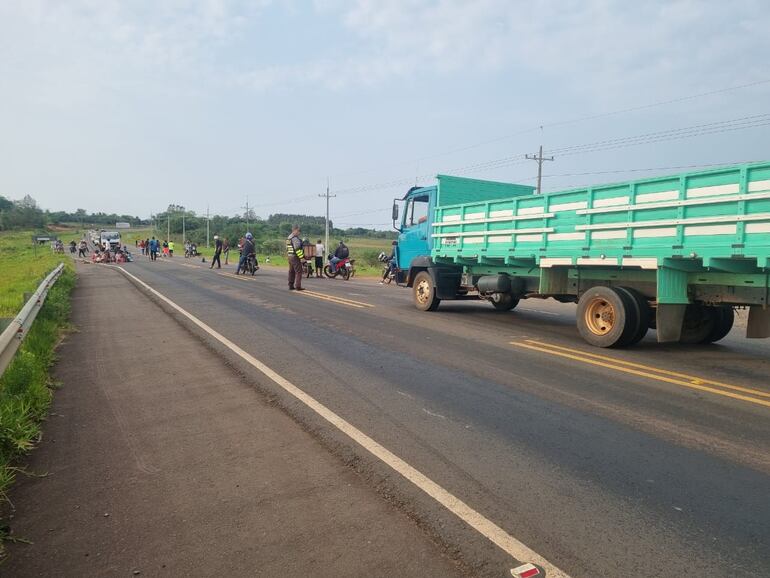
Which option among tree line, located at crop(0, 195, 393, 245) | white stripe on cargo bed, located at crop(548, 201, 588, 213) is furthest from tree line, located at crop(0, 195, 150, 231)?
white stripe on cargo bed, located at crop(548, 201, 588, 213)

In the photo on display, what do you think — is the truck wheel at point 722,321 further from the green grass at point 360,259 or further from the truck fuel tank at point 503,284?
the green grass at point 360,259

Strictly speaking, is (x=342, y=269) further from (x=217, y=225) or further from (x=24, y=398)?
(x=217, y=225)

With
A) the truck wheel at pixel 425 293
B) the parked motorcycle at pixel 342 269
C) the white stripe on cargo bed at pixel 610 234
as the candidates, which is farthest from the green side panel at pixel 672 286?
the parked motorcycle at pixel 342 269

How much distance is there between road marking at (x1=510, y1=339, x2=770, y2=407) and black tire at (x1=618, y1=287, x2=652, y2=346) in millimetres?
946

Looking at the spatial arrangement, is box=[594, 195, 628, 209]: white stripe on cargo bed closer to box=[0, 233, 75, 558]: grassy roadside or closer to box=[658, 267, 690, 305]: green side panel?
box=[658, 267, 690, 305]: green side panel

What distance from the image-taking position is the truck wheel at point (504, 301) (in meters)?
11.4

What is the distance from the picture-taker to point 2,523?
3.21 m

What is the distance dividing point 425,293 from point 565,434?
8567mm

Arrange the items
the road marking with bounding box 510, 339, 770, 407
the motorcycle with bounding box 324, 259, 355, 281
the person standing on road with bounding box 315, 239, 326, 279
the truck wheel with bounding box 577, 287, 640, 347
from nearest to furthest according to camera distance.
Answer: the road marking with bounding box 510, 339, 770, 407
the truck wheel with bounding box 577, 287, 640, 347
the motorcycle with bounding box 324, 259, 355, 281
the person standing on road with bounding box 315, 239, 326, 279

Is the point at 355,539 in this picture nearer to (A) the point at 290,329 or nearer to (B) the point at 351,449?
(B) the point at 351,449

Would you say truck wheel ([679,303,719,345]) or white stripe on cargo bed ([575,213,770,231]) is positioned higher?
white stripe on cargo bed ([575,213,770,231])

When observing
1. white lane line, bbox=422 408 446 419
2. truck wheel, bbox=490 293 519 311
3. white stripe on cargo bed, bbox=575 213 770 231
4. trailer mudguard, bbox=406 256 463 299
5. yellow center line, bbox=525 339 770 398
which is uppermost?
white stripe on cargo bed, bbox=575 213 770 231

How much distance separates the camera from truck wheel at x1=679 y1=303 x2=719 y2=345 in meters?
8.67

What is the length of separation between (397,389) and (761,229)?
14.8ft
